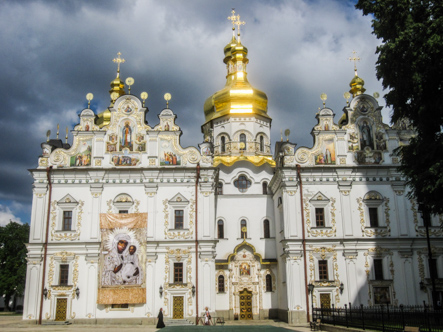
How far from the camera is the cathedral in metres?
28.0

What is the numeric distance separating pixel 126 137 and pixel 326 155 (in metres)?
13.6

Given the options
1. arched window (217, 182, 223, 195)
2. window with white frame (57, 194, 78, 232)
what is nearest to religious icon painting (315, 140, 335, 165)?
arched window (217, 182, 223, 195)

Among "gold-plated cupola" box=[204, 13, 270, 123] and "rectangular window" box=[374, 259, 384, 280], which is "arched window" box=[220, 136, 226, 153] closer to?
"gold-plated cupola" box=[204, 13, 270, 123]

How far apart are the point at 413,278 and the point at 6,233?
41.7 meters

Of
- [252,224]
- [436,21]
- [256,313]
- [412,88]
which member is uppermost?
[436,21]

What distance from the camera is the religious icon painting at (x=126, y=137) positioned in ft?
100

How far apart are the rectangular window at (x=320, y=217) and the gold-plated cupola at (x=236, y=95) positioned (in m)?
12.4

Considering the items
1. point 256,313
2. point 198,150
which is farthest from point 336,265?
point 198,150

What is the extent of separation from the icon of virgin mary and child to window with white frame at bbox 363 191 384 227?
15.1m

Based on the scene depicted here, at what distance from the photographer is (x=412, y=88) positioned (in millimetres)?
19297

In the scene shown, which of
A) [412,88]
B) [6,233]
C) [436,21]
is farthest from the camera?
[6,233]

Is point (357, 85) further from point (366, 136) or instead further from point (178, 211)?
point (178, 211)

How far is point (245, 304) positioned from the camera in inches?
1251

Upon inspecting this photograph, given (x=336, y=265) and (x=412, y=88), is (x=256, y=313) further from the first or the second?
(x=412, y=88)
